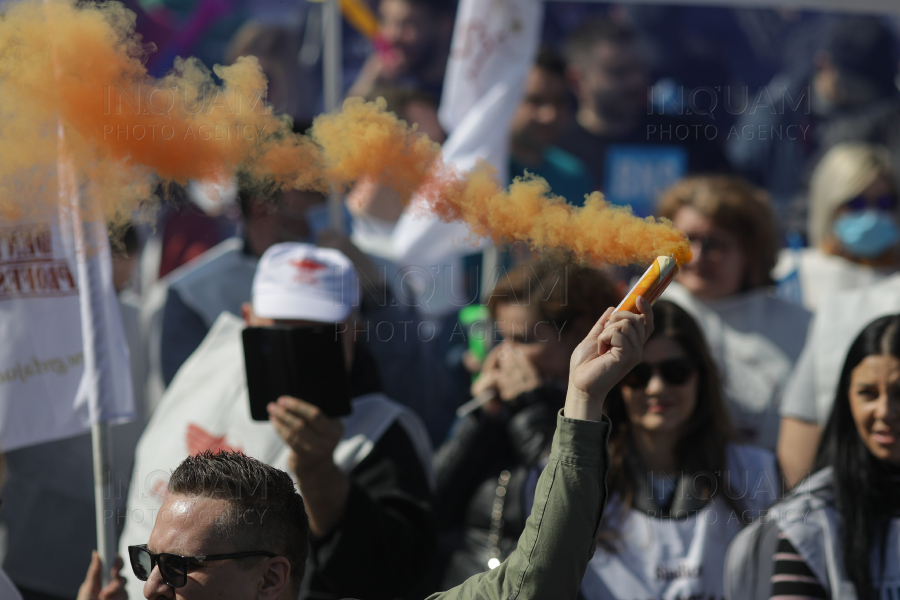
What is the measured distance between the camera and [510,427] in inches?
122

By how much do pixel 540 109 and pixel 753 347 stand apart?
2.08m

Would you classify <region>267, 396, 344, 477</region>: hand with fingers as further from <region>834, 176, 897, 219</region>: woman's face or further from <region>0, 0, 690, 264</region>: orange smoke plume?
<region>834, 176, 897, 219</region>: woman's face

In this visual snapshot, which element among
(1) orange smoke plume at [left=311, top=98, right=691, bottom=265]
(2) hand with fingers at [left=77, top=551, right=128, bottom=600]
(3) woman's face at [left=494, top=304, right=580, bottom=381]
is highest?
(1) orange smoke plume at [left=311, top=98, right=691, bottom=265]

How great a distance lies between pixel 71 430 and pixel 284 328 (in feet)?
2.33

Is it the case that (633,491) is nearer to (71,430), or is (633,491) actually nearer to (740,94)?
(71,430)

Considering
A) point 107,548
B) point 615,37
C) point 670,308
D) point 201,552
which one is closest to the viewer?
point 201,552

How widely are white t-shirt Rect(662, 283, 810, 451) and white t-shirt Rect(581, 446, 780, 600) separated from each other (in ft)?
2.58

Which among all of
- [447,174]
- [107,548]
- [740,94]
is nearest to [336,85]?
[447,174]

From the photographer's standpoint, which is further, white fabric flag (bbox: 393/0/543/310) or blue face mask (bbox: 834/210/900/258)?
blue face mask (bbox: 834/210/900/258)

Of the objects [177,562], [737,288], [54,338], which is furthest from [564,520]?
[737,288]

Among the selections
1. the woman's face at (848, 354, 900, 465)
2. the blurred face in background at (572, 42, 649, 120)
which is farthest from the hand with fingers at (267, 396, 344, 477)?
the blurred face in background at (572, 42, 649, 120)

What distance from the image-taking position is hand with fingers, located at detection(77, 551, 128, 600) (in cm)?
222

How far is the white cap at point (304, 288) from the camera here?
9.11 ft

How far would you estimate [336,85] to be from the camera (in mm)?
4477
